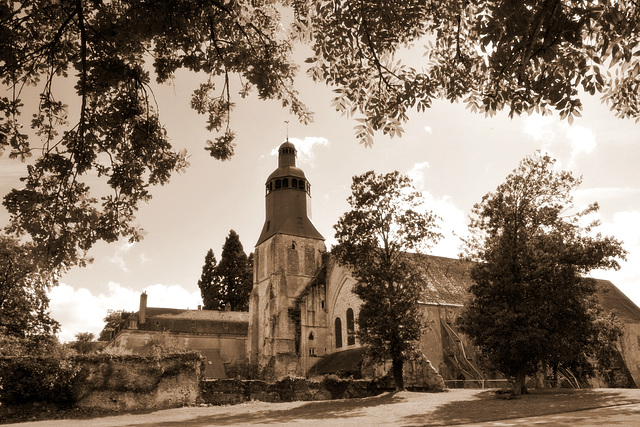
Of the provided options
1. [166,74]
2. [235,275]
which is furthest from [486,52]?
[235,275]

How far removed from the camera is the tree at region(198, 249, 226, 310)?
63.6m

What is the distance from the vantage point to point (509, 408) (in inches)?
623

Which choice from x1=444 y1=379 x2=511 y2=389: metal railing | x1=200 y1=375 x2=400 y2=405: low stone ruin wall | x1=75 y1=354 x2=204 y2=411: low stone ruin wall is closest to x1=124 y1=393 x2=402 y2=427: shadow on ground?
x1=200 y1=375 x2=400 y2=405: low stone ruin wall

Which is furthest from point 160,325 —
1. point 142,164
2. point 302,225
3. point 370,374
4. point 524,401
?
point 142,164

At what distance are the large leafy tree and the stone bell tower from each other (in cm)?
1700

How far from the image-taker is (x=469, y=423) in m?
12.8

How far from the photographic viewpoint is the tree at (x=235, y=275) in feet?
209

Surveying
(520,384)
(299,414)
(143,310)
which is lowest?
(299,414)

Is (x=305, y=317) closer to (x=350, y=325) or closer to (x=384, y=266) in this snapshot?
(x=350, y=325)

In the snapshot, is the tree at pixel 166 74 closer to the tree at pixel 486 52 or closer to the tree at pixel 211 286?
the tree at pixel 486 52

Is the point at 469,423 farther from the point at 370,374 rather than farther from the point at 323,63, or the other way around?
the point at 370,374

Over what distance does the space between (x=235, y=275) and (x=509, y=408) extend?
51.3 m

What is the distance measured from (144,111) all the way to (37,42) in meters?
1.89

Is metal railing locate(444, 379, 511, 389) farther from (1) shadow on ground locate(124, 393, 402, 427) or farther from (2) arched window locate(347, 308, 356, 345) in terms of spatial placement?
(1) shadow on ground locate(124, 393, 402, 427)
